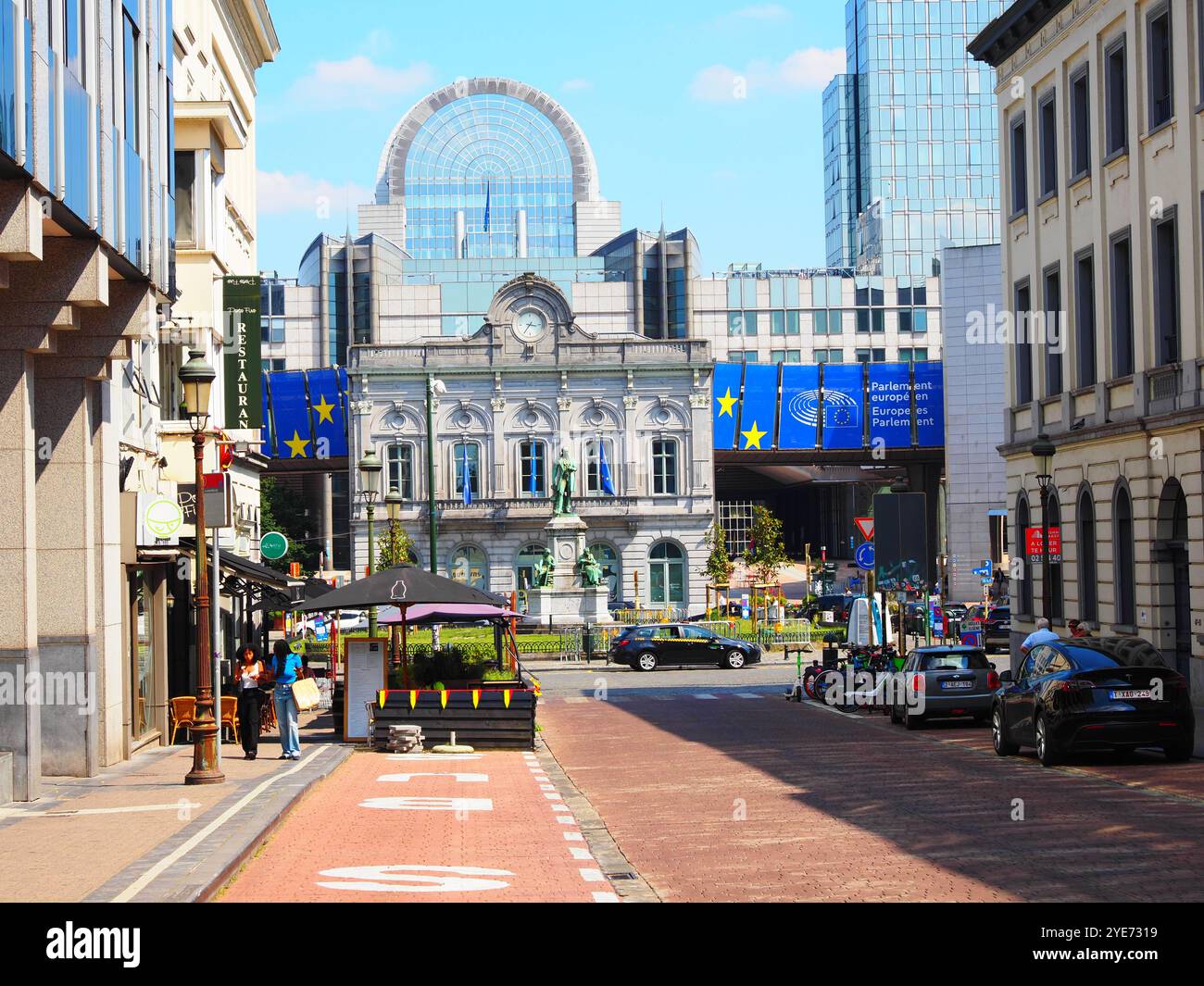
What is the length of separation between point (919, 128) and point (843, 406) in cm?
8131

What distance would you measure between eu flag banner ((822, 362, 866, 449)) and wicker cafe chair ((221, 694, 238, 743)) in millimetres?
67366

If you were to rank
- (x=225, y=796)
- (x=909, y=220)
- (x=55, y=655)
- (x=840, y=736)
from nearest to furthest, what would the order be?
(x=225, y=796)
(x=55, y=655)
(x=840, y=736)
(x=909, y=220)

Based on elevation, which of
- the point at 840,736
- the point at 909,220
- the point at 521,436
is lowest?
the point at 840,736

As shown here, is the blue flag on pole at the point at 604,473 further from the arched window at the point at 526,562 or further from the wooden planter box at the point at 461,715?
the wooden planter box at the point at 461,715

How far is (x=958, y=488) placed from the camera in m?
96.6

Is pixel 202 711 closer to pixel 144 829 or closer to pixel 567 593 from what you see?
pixel 144 829

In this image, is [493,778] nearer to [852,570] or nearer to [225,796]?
[225,796]

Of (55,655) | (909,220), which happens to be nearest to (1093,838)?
(55,655)

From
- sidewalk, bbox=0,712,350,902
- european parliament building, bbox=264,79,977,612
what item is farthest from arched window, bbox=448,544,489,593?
sidewalk, bbox=0,712,350,902

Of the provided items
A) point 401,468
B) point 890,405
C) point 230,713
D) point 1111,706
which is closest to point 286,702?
point 230,713

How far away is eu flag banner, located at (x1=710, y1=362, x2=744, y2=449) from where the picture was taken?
91062mm

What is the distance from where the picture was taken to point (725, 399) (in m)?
91.1

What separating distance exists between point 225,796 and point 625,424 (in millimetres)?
73471
